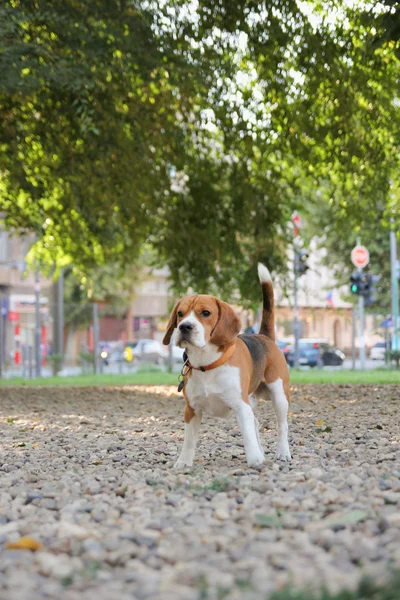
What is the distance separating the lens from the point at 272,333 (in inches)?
322

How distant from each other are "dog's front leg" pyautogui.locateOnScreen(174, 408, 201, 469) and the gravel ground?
0.53 ft

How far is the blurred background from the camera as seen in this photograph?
14500 millimetres

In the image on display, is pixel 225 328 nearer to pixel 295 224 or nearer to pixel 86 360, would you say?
pixel 295 224

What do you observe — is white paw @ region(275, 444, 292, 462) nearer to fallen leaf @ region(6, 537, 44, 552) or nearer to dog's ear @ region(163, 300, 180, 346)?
dog's ear @ region(163, 300, 180, 346)

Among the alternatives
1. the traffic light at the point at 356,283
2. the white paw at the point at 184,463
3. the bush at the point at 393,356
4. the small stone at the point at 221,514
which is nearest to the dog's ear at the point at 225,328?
the white paw at the point at 184,463

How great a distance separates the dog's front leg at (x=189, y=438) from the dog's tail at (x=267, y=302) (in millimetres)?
1251

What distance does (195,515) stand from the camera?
5.06m

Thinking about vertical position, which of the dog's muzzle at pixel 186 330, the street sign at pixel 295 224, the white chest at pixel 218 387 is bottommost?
the white chest at pixel 218 387

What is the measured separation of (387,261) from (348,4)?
29.3 metres

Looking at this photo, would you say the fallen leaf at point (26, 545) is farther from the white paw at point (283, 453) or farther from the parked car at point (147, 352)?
the parked car at point (147, 352)

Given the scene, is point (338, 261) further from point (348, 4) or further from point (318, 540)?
point (318, 540)

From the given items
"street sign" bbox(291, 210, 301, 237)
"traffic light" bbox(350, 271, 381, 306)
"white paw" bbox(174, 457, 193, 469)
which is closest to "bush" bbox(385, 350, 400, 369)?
"traffic light" bbox(350, 271, 381, 306)

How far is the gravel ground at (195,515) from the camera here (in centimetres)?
369

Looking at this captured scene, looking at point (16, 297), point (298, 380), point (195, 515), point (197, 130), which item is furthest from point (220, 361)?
point (16, 297)
